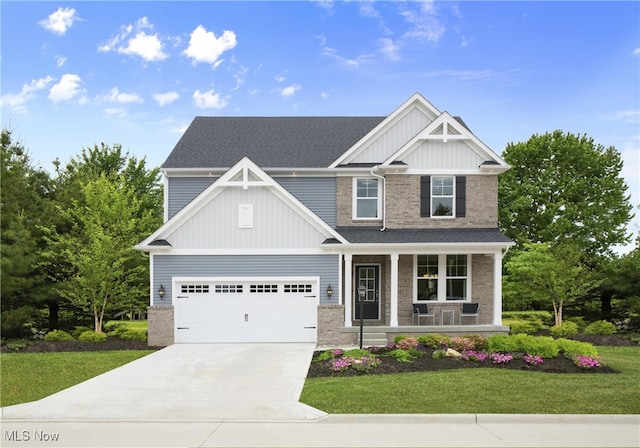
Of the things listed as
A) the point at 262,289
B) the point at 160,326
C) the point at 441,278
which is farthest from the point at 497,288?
the point at 160,326

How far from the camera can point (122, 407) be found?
9.91m

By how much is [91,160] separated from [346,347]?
2915 cm

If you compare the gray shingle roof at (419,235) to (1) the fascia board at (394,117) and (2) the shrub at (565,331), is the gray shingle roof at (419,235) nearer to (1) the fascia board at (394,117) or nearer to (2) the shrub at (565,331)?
(1) the fascia board at (394,117)

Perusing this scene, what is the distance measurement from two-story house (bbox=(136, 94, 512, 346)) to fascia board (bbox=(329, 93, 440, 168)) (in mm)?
52

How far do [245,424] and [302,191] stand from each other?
42.7 ft

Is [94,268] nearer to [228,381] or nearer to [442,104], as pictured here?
[228,381]

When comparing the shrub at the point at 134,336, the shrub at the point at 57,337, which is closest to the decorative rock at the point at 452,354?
the shrub at the point at 134,336

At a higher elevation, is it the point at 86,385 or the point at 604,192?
the point at 604,192

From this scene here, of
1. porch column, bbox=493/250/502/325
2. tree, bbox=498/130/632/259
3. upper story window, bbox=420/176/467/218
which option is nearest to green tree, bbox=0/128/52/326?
upper story window, bbox=420/176/467/218

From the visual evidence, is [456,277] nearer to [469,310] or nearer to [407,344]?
[469,310]

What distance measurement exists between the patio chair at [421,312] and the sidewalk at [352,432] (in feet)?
33.5

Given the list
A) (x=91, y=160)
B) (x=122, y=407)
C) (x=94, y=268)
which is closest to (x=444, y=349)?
(x=122, y=407)

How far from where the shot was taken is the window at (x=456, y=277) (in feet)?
65.5

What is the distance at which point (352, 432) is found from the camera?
823cm
